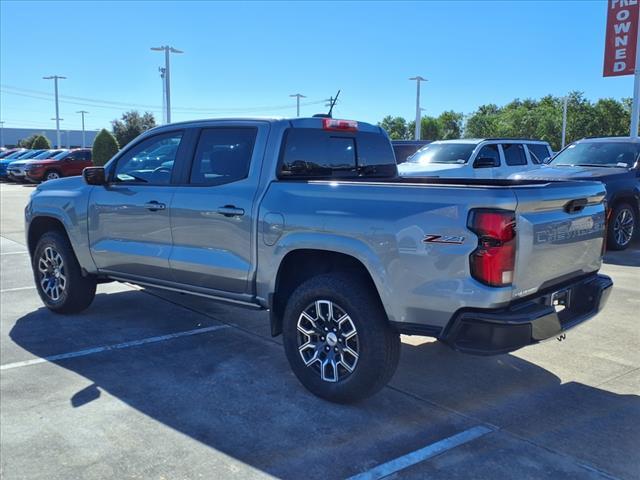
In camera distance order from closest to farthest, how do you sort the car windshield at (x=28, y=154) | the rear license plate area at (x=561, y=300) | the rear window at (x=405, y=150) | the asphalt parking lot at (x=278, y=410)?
the asphalt parking lot at (x=278, y=410)
the rear license plate area at (x=561, y=300)
the rear window at (x=405, y=150)
the car windshield at (x=28, y=154)

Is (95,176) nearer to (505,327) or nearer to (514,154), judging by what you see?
(505,327)

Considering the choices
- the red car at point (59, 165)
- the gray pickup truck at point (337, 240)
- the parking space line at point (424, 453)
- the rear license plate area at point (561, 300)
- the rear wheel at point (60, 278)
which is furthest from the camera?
the red car at point (59, 165)

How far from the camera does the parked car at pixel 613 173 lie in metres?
9.77

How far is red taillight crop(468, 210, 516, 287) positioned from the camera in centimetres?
328

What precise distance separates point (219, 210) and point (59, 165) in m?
26.1

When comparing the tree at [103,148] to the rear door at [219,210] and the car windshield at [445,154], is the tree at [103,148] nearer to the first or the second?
the car windshield at [445,154]

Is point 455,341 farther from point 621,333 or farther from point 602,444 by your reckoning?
point 621,333

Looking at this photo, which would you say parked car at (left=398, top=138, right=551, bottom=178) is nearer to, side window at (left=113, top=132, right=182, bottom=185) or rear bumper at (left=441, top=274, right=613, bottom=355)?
side window at (left=113, top=132, right=182, bottom=185)

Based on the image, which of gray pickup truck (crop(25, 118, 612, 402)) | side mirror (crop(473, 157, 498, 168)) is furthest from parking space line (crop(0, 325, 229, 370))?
side mirror (crop(473, 157, 498, 168))

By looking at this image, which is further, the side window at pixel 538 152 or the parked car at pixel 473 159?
the side window at pixel 538 152

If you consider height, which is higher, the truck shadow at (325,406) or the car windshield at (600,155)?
the car windshield at (600,155)

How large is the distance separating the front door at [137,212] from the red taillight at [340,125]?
1273 millimetres

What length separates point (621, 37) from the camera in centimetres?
1986

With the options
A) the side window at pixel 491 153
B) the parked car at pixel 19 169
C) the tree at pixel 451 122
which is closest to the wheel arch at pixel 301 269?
the side window at pixel 491 153
